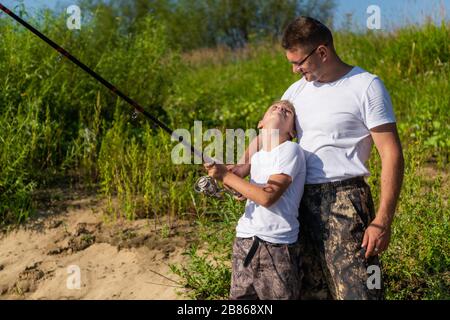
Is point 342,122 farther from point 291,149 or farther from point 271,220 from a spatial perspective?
point 271,220

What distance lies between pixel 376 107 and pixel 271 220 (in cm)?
66

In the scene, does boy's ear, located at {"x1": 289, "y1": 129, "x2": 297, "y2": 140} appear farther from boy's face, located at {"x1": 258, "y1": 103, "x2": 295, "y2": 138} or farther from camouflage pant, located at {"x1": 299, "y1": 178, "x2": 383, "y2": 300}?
camouflage pant, located at {"x1": 299, "y1": 178, "x2": 383, "y2": 300}

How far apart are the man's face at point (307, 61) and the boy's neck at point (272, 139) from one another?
11.6 inches

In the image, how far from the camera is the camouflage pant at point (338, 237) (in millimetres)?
2949

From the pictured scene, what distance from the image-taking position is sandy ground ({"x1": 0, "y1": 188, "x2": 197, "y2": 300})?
451cm

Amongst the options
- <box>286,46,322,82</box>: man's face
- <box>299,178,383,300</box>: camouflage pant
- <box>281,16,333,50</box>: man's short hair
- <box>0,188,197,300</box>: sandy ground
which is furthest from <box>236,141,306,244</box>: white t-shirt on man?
<box>0,188,197,300</box>: sandy ground

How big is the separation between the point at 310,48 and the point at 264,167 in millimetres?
564

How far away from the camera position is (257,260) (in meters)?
2.99

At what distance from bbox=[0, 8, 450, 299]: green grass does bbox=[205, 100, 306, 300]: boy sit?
101 cm

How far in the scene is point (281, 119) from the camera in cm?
307
